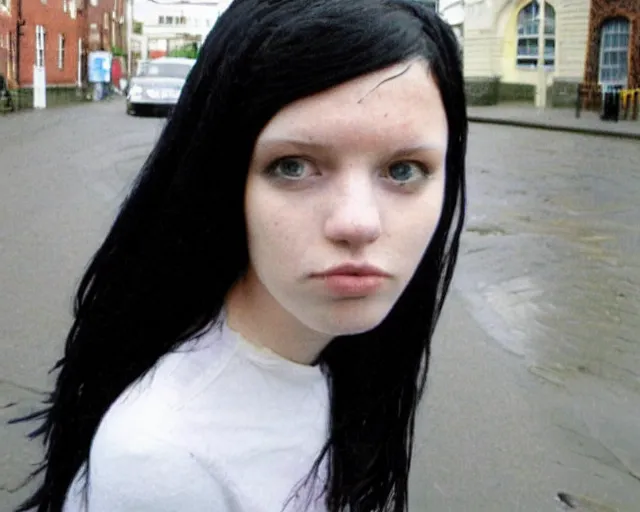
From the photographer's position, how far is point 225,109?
128 cm

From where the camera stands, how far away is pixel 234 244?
1380 mm

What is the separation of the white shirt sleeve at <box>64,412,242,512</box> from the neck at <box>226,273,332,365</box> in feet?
0.70

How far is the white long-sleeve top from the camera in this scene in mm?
1240

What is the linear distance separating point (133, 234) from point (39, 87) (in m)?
34.0

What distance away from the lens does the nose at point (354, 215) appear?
1225 mm

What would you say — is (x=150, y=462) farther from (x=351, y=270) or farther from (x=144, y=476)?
(x=351, y=270)

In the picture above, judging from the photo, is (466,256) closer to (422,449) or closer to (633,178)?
(422,449)

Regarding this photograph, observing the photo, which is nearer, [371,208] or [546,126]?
[371,208]

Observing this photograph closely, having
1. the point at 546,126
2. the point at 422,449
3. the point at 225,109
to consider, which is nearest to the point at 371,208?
the point at 225,109

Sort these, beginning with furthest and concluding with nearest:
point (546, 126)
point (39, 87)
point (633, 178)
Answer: point (39, 87) < point (546, 126) < point (633, 178)

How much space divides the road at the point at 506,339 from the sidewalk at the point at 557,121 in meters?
10.1

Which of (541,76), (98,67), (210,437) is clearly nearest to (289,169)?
(210,437)

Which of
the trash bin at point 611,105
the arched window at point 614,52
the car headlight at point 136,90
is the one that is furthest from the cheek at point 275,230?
the arched window at point 614,52

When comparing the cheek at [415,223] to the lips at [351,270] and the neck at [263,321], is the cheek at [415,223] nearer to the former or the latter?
the lips at [351,270]
